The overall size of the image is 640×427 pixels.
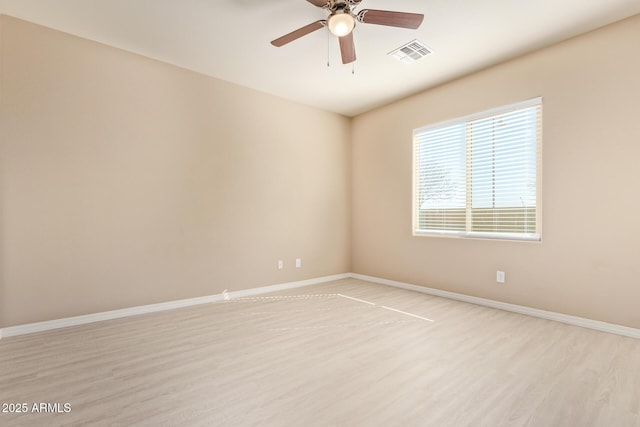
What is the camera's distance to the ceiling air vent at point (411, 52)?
3.10 meters

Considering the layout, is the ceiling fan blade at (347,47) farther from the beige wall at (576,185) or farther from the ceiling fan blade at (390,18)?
the beige wall at (576,185)

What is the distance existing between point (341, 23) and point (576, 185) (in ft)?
8.92

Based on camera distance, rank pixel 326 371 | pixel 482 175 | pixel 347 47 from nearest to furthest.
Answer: pixel 326 371 < pixel 347 47 < pixel 482 175

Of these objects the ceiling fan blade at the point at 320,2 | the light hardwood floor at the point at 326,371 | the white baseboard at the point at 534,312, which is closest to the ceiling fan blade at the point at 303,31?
the ceiling fan blade at the point at 320,2

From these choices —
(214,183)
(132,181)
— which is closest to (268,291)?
(214,183)

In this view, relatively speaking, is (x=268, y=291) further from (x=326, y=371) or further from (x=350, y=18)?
(x=350, y=18)

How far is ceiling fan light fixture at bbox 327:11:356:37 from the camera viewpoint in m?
2.22

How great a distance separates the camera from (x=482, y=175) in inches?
147

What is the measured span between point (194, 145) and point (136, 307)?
1.97m

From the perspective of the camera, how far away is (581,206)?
292 cm

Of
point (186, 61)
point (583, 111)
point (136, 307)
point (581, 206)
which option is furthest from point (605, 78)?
point (136, 307)

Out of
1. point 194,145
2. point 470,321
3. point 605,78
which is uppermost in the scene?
point 605,78

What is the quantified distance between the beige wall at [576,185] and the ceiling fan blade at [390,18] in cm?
189

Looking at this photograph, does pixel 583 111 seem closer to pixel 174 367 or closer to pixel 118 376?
pixel 174 367
